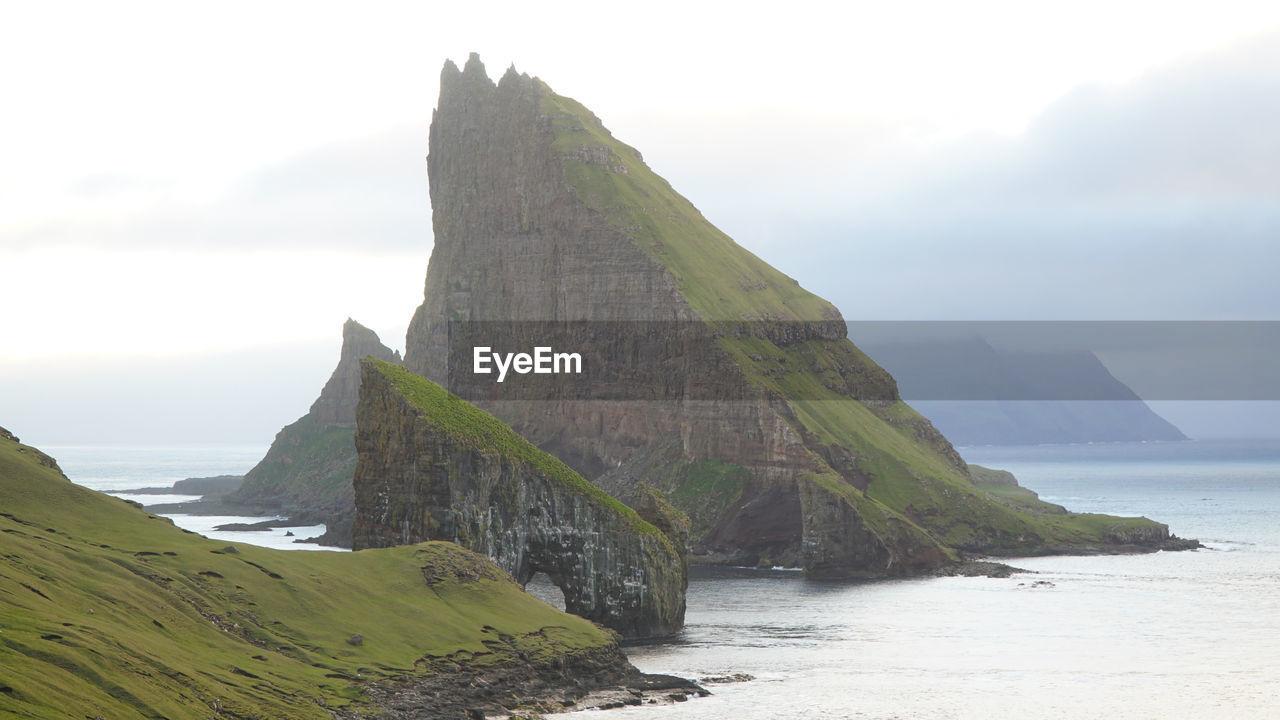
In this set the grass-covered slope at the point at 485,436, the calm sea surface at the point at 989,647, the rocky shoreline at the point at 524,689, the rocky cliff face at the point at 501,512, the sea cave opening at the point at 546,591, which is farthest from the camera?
the sea cave opening at the point at 546,591

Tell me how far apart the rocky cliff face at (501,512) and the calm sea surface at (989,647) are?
21.1ft

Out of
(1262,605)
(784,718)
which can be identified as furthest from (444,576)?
(1262,605)

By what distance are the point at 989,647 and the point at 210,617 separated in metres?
64.7

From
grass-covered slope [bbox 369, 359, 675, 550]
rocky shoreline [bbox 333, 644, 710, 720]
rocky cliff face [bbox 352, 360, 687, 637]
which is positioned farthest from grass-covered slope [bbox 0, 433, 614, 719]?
grass-covered slope [bbox 369, 359, 675, 550]

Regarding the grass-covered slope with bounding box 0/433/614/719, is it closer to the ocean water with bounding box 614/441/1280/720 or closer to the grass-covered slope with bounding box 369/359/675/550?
the ocean water with bounding box 614/441/1280/720

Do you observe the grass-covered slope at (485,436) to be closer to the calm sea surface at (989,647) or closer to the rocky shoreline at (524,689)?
the calm sea surface at (989,647)

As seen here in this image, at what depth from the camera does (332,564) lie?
82438 mm

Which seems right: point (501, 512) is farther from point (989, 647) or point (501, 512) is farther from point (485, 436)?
point (989, 647)

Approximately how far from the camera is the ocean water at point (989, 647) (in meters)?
80.7

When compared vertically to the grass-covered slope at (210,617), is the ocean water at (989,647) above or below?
below

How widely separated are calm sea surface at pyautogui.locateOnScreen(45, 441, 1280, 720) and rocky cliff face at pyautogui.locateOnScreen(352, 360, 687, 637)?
6418mm

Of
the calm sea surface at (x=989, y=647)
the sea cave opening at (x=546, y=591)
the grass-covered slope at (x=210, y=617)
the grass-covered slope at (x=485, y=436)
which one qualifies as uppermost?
the grass-covered slope at (x=485, y=436)

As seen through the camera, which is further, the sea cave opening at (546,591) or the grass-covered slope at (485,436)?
the sea cave opening at (546,591)

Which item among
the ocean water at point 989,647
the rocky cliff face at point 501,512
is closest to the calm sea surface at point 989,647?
the ocean water at point 989,647
